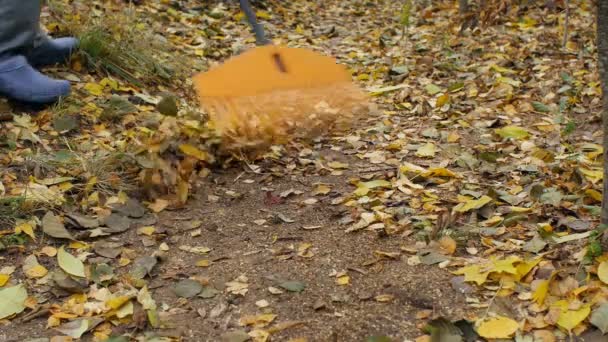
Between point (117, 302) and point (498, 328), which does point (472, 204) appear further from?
point (117, 302)

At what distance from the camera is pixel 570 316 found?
58.1 inches

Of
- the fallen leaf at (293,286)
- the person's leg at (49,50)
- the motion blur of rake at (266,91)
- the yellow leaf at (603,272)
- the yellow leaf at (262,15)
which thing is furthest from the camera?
the yellow leaf at (262,15)

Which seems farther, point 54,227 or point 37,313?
point 54,227

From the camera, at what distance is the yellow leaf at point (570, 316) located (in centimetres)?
146

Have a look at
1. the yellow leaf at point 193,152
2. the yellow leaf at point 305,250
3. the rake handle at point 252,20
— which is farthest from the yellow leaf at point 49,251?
the rake handle at point 252,20

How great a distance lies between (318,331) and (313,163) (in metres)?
1.02

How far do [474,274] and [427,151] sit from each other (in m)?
0.90

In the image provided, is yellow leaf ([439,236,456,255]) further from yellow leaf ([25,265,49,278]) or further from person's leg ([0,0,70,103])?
person's leg ([0,0,70,103])

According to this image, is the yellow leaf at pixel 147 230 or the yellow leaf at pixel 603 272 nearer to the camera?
the yellow leaf at pixel 603 272

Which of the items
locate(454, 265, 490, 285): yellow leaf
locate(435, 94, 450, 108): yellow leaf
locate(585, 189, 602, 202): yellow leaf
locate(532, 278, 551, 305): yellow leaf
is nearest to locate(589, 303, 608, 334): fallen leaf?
locate(532, 278, 551, 305): yellow leaf

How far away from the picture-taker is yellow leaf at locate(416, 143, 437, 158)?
2478 millimetres

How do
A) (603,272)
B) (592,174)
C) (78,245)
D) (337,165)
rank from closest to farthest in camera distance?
(603,272) < (78,245) < (592,174) < (337,165)

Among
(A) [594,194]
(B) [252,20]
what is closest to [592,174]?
(A) [594,194]

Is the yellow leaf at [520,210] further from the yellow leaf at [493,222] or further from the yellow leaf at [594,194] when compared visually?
the yellow leaf at [594,194]
